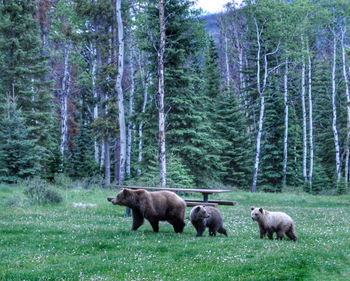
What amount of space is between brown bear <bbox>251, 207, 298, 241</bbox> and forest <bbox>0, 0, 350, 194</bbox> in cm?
1281

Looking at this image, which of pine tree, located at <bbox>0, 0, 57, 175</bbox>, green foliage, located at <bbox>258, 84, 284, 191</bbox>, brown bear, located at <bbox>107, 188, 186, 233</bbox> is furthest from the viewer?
green foliage, located at <bbox>258, 84, 284, 191</bbox>

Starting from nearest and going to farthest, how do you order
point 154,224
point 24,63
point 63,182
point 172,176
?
point 154,224 → point 172,176 → point 63,182 → point 24,63

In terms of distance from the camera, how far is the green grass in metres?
7.05

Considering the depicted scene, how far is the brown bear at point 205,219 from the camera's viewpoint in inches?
405

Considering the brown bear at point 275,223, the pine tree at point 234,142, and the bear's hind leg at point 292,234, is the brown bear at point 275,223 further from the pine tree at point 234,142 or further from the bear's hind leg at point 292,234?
the pine tree at point 234,142

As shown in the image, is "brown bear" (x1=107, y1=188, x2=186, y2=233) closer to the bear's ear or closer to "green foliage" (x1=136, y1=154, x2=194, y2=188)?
the bear's ear

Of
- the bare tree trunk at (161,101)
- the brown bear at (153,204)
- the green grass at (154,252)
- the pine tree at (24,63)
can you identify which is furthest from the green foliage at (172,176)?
the brown bear at (153,204)

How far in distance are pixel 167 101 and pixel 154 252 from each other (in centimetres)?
1929

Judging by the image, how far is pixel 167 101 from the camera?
1070 inches

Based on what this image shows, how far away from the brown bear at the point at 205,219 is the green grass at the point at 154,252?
15.2 inches

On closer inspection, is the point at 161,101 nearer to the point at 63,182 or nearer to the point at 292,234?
the point at 63,182

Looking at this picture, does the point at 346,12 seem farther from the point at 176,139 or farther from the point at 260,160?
the point at 176,139

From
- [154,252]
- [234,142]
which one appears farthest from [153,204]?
[234,142]

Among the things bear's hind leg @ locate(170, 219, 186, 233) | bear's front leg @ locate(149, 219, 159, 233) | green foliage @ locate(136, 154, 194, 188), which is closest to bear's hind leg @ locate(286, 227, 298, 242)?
bear's hind leg @ locate(170, 219, 186, 233)
